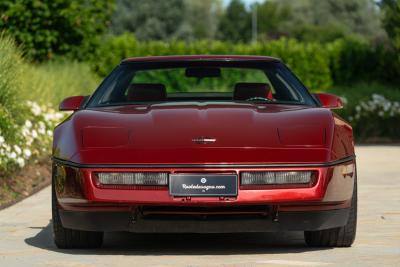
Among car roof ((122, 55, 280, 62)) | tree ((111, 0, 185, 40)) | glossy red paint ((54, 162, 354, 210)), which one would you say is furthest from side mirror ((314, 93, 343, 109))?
tree ((111, 0, 185, 40))

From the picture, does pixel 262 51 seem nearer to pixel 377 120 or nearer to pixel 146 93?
pixel 377 120

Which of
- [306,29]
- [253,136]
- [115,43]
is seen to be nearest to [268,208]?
[253,136]

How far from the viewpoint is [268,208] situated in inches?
290

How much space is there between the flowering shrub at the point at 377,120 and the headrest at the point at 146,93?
1375 cm

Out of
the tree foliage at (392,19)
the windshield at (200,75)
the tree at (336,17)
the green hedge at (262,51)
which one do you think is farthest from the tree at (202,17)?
the windshield at (200,75)

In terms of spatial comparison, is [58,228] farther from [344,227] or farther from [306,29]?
[306,29]

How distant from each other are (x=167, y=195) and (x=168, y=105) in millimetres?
1317

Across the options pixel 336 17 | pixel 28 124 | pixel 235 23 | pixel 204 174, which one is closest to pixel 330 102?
pixel 204 174

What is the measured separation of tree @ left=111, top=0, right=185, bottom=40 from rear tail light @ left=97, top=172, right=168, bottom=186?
263 feet

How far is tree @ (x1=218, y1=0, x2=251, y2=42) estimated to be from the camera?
387 feet

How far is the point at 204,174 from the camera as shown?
286 inches

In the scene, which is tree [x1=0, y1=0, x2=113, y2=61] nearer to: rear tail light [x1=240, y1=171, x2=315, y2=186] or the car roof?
the car roof

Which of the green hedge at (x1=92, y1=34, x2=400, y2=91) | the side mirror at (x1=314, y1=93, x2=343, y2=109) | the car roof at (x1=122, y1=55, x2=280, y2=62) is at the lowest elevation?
the green hedge at (x1=92, y1=34, x2=400, y2=91)

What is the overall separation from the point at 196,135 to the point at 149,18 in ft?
266
